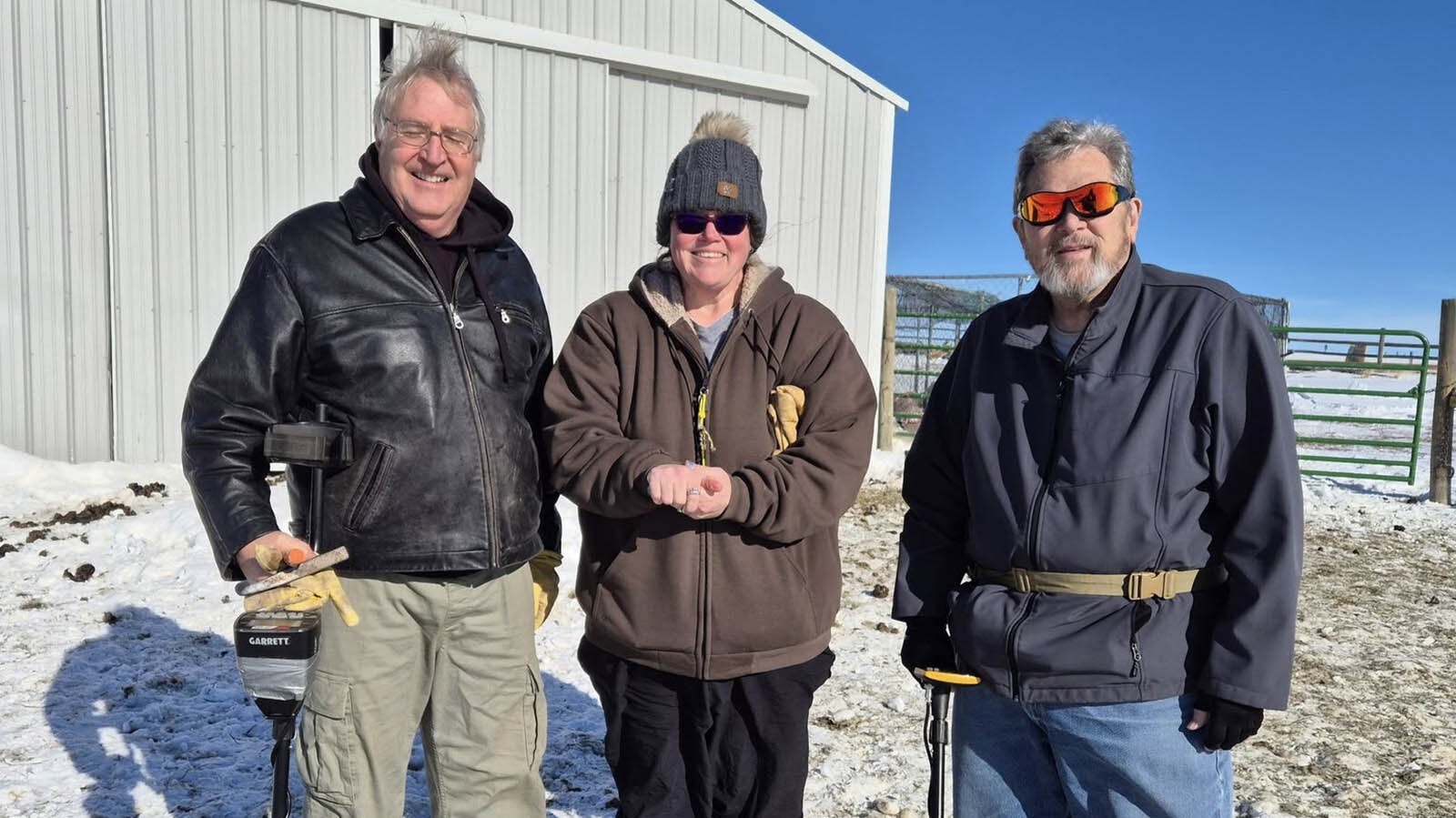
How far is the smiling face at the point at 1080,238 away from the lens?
187cm

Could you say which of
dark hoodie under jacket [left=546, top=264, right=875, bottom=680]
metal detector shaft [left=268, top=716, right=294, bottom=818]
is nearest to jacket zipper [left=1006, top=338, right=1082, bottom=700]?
dark hoodie under jacket [left=546, top=264, right=875, bottom=680]

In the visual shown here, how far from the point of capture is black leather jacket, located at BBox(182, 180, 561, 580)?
1960mm

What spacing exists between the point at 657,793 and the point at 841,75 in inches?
321

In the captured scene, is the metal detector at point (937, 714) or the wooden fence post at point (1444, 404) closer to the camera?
the metal detector at point (937, 714)

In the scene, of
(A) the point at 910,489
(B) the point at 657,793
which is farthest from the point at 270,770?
(A) the point at 910,489

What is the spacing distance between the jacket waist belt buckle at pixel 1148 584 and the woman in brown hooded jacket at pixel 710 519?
628 millimetres

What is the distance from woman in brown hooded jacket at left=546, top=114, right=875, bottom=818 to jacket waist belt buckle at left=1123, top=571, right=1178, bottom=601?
0.63m

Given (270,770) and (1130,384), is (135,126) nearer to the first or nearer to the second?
(270,770)

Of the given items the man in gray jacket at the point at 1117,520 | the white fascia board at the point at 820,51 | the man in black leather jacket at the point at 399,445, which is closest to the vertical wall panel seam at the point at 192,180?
the white fascia board at the point at 820,51

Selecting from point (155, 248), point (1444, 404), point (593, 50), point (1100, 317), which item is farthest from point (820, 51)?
point (1100, 317)

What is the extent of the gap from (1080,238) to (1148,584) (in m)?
0.68

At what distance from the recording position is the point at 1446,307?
352 inches

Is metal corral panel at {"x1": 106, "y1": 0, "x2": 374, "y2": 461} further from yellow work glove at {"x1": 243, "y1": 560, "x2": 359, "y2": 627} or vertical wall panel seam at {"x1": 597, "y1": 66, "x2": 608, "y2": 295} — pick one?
yellow work glove at {"x1": 243, "y1": 560, "x2": 359, "y2": 627}

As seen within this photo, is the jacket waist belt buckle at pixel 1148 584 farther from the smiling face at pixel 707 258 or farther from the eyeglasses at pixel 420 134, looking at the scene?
the eyeglasses at pixel 420 134
